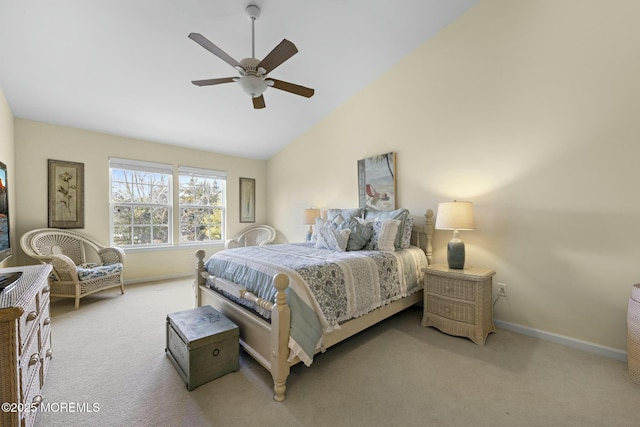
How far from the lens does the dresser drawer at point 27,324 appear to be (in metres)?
1.23

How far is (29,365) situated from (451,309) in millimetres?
3008

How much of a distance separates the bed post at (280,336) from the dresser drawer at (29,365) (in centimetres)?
119

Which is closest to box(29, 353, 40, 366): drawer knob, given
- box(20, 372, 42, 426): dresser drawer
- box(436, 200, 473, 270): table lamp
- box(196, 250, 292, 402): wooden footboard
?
box(20, 372, 42, 426): dresser drawer

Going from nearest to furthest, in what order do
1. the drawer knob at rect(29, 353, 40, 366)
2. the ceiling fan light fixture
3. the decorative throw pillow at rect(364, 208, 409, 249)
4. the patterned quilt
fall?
1. the drawer knob at rect(29, 353, 40, 366)
2. the patterned quilt
3. the ceiling fan light fixture
4. the decorative throw pillow at rect(364, 208, 409, 249)

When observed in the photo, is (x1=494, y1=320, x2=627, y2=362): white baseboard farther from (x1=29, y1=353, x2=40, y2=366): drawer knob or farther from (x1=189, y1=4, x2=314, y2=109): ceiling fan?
(x1=29, y1=353, x2=40, y2=366): drawer knob

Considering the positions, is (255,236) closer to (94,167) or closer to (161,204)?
(161,204)

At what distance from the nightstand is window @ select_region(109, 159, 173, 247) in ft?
14.4

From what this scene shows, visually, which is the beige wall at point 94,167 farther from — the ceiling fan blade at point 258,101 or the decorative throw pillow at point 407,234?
the decorative throw pillow at point 407,234

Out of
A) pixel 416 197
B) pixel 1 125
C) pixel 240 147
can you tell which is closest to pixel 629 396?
pixel 416 197

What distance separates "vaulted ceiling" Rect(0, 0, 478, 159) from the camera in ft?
7.58

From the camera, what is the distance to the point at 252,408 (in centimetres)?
156

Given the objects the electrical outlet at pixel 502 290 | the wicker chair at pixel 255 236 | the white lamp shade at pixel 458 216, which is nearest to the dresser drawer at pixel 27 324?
the white lamp shade at pixel 458 216

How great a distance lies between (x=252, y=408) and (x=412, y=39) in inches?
153

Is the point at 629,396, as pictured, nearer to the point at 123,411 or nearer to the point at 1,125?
the point at 123,411
